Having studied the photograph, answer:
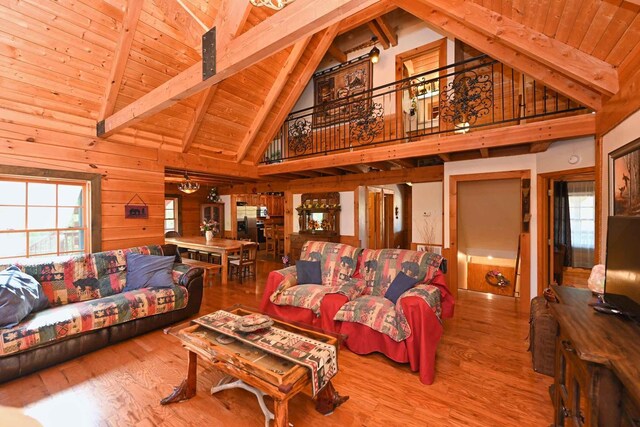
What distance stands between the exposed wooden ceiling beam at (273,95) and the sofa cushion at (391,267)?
335 centimetres

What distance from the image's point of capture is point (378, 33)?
5.21 m

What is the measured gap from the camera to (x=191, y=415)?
190 centimetres

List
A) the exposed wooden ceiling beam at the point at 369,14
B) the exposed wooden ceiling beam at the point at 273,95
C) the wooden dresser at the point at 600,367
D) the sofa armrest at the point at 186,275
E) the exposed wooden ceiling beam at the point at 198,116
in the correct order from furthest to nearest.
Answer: the exposed wooden ceiling beam at the point at 273,95
the exposed wooden ceiling beam at the point at 369,14
the exposed wooden ceiling beam at the point at 198,116
the sofa armrest at the point at 186,275
the wooden dresser at the point at 600,367

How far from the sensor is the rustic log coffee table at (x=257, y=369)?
4.91 feet

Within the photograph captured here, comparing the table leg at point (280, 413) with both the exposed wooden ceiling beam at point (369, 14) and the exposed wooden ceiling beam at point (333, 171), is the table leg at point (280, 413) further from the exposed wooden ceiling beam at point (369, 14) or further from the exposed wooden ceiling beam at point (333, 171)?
the exposed wooden ceiling beam at point (369, 14)

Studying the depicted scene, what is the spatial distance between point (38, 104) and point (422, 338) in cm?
496

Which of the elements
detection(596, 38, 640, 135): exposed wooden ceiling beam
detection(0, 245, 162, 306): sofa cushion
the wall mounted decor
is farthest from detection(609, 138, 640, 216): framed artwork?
the wall mounted decor

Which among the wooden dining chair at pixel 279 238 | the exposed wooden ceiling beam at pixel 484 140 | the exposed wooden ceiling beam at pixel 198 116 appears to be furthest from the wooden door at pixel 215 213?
the exposed wooden ceiling beam at pixel 484 140

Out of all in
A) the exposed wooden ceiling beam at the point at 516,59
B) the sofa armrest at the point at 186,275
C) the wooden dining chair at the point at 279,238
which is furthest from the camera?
the wooden dining chair at the point at 279,238

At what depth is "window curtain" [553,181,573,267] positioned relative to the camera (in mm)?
5609

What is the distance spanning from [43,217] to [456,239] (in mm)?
5867

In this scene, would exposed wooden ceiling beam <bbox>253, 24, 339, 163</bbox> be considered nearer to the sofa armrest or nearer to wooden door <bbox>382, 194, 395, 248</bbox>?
the sofa armrest

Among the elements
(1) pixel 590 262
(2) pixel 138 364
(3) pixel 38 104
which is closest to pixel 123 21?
(3) pixel 38 104

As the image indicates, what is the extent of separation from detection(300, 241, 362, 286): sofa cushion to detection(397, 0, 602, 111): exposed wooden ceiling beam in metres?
2.79
